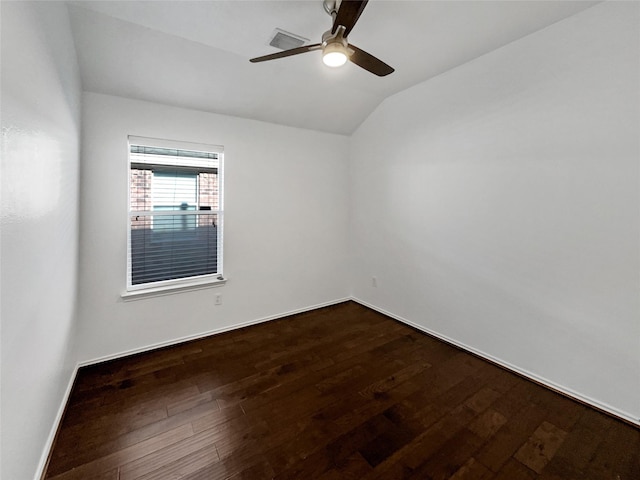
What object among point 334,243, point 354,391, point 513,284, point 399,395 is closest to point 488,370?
point 513,284

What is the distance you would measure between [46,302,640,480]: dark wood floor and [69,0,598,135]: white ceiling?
255cm

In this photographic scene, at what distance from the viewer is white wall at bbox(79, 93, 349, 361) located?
8.05ft

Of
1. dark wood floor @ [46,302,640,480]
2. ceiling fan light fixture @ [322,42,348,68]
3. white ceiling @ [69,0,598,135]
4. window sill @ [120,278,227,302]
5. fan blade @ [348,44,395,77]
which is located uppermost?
white ceiling @ [69,0,598,135]

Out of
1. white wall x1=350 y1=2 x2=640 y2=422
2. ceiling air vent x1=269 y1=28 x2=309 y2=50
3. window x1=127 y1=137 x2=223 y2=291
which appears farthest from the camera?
window x1=127 y1=137 x2=223 y2=291

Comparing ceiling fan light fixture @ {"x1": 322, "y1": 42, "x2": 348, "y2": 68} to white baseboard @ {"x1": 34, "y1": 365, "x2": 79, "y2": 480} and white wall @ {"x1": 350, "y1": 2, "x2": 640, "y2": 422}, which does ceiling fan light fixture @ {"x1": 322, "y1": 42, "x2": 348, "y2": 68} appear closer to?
white wall @ {"x1": 350, "y1": 2, "x2": 640, "y2": 422}

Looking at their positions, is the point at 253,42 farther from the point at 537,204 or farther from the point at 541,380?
the point at 541,380

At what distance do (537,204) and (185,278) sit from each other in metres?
3.40

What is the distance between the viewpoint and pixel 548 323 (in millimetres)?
2248

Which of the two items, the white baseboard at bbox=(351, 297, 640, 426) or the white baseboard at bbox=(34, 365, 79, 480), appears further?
the white baseboard at bbox=(351, 297, 640, 426)

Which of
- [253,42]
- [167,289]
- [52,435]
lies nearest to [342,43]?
[253,42]

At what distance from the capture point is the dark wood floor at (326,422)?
1531mm

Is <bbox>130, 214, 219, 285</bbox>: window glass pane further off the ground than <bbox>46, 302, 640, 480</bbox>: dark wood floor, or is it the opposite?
<bbox>130, 214, 219, 285</bbox>: window glass pane

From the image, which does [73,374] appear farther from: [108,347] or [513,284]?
[513,284]

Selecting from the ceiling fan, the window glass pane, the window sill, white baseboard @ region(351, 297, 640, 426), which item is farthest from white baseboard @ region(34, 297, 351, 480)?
the ceiling fan
